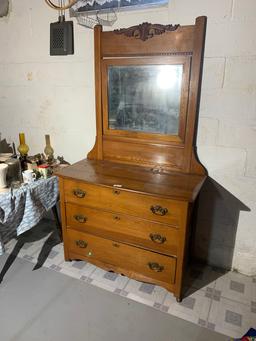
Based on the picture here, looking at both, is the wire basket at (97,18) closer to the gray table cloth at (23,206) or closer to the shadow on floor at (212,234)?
the gray table cloth at (23,206)

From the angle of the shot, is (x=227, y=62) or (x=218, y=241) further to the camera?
(x=218, y=241)

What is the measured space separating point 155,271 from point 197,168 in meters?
0.68

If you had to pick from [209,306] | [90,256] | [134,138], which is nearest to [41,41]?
[134,138]

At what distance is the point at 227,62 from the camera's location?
1.50m

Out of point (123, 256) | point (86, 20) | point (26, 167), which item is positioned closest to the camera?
point (123, 256)

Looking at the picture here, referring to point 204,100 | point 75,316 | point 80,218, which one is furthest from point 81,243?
point 204,100

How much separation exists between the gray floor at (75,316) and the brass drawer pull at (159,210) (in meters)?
0.61

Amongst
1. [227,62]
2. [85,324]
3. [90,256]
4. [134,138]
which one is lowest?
[85,324]

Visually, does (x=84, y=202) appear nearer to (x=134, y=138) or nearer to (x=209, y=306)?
(x=134, y=138)

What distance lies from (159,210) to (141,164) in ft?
1.47

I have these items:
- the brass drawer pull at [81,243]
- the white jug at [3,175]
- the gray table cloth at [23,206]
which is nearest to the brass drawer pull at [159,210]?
the brass drawer pull at [81,243]

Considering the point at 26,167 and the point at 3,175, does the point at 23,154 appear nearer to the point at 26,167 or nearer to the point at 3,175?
the point at 26,167

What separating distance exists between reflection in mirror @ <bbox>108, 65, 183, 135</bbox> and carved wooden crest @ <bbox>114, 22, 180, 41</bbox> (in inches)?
6.8

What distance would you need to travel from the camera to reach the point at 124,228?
5.25 feet
